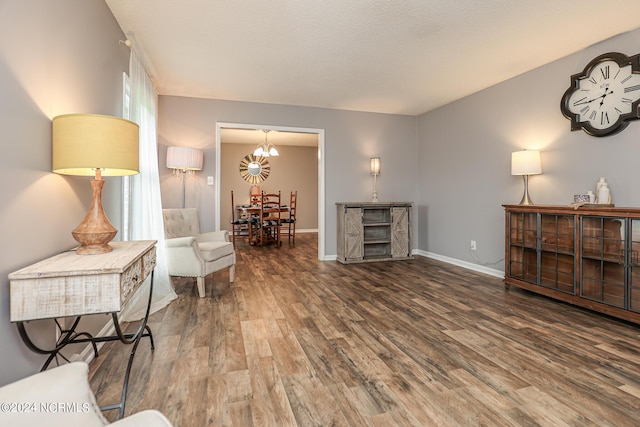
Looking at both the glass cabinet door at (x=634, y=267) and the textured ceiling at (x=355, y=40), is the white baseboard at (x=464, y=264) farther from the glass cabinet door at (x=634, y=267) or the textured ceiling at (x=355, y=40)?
the textured ceiling at (x=355, y=40)

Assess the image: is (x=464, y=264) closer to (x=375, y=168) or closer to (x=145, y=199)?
(x=375, y=168)

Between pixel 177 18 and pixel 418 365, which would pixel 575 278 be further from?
pixel 177 18

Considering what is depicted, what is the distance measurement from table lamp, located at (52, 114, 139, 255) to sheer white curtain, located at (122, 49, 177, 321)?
4.05 ft

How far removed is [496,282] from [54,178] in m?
4.03

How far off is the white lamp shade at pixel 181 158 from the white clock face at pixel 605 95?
4146 mm

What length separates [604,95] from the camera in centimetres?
286

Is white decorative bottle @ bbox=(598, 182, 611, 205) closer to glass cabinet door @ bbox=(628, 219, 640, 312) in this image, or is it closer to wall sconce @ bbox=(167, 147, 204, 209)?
glass cabinet door @ bbox=(628, 219, 640, 312)

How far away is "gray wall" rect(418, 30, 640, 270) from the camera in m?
2.84

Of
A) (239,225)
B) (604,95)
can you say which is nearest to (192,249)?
(604,95)

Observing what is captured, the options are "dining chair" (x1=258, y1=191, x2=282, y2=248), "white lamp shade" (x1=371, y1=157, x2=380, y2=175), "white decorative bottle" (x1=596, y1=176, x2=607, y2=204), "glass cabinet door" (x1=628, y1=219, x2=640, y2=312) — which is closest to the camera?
"glass cabinet door" (x1=628, y1=219, x2=640, y2=312)

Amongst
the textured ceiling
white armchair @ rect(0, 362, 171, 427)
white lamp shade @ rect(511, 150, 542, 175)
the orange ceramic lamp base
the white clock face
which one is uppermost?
the textured ceiling

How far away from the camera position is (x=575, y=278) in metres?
2.74

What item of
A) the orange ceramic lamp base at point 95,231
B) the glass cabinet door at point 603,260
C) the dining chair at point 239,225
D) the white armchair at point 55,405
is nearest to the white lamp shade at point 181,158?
the orange ceramic lamp base at point 95,231

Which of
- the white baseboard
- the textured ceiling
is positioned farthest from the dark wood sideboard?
the textured ceiling
